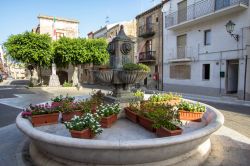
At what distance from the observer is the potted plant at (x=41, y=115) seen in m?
5.03

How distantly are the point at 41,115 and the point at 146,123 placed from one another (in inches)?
96.0

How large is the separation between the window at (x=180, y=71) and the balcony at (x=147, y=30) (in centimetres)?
490

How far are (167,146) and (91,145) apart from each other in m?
1.22

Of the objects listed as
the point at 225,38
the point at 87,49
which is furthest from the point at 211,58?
the point at 87,49

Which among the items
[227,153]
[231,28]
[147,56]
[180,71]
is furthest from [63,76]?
[227,153]

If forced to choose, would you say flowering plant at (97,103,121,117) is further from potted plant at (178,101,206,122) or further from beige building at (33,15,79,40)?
beige building at (33,15,79,40)

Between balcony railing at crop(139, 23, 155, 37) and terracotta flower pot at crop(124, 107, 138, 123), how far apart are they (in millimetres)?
18546

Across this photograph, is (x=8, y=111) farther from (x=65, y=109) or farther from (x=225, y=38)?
(x=225, y=38)

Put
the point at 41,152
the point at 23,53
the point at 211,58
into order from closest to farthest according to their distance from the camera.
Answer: the point at 41,152 < the point at 211,58 < the point at 23,53

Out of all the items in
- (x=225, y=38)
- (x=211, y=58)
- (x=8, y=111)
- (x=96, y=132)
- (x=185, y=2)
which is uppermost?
(x=185, y=2)

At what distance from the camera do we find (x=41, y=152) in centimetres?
435

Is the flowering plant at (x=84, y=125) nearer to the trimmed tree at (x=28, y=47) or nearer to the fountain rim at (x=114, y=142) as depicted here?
the fountain rim at (x=114, y=142)

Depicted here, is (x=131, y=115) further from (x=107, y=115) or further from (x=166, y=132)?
(x=166, y=132)

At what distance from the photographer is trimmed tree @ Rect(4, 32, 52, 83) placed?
21022 mm
